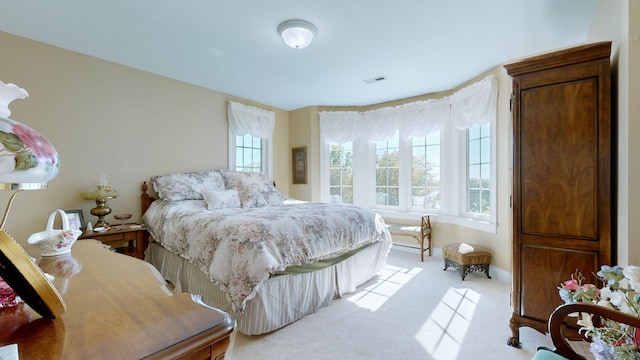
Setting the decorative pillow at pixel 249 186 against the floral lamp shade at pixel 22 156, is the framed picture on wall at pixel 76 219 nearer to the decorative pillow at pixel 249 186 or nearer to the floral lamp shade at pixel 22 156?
the decorative pillow at pixel 249 186

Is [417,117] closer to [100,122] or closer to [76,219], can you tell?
[100,122]

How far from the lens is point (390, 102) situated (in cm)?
466

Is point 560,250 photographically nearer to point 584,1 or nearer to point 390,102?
point 584,1

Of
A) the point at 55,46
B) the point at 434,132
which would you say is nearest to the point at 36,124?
the point at 55,46

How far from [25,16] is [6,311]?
9.05 ft

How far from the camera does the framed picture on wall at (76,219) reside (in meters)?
2.57

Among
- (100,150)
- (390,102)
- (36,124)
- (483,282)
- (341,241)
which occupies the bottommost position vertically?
(483,282)

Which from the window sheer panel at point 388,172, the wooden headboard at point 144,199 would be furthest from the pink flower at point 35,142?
the window sheer panel at point 388,172

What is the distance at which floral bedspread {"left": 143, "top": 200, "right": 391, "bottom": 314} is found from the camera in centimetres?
197

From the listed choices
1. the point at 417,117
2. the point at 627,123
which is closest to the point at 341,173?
the point at 417,117

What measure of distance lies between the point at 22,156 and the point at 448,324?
2.63 meters

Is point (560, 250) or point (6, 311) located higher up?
point (6, 311)

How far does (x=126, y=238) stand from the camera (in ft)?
9.36

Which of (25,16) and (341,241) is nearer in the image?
(25,16)
